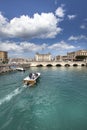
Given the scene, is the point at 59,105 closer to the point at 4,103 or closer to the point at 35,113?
the point at 35,113

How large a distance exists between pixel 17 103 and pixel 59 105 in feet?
21.8

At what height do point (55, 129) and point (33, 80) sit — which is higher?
point (33, 80)

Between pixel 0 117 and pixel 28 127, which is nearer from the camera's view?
pixel 28 127

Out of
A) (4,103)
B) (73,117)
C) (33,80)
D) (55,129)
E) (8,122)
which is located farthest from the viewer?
(33,80)

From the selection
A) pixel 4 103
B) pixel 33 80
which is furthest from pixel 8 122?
pixel 33 80

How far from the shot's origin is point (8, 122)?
21188mm

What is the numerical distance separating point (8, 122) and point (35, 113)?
4637 mm

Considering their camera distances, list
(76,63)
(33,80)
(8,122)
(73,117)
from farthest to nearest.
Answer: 1. (76,63)
2. (33,80)
3. (73,117)
4. (8,122)

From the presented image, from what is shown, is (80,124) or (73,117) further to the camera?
(73,117)

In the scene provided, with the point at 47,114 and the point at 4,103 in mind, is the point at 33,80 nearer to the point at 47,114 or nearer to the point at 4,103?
the point at 4,103

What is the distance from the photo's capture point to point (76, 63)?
17162 cm

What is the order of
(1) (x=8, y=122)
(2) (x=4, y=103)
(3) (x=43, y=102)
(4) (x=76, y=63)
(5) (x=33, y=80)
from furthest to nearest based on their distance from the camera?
1. (4) (x=76, y=63)
2. (5) (x=33, y=80)
3. (3) (x=43, y=102)
4. (2) (x=4, y=103)
5. (1) (x=8, y=122)

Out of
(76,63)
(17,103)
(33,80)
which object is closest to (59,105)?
(17,103)

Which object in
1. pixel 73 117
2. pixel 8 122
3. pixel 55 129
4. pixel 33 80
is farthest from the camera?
pixel 33 80
